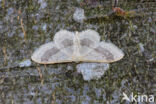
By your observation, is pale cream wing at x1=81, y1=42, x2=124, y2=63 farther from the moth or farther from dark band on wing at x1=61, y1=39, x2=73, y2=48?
dark band on wing at x1=61, y1=39, x2=73, y2=48

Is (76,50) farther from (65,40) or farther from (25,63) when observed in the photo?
(25,63)

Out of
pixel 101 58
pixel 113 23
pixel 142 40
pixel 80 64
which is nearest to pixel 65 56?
pixel 80 64

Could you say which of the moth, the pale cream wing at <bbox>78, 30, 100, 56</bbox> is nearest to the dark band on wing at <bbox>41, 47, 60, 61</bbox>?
the moth

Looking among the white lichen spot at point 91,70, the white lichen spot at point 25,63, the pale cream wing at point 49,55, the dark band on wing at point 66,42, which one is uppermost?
the dark band on wing at point 66,42

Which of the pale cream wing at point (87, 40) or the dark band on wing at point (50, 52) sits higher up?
the pale cream wing at point (87, 40)

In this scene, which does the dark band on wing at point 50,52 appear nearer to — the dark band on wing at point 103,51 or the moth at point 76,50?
the moth at point 76,50

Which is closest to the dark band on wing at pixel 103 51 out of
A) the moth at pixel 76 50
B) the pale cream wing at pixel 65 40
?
the moth at pixel 76 50

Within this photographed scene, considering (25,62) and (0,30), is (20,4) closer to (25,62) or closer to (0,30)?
(0,30)
